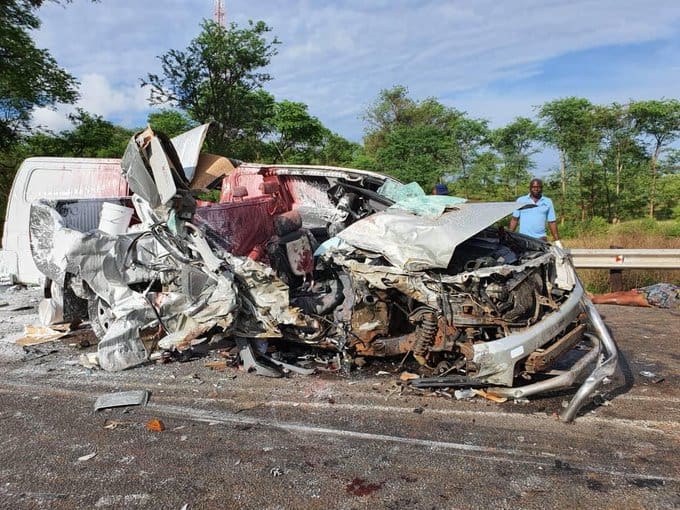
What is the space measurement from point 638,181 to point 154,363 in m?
24.5

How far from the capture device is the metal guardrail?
6.79 metres

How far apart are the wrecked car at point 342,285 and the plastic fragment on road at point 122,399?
447 millimetres

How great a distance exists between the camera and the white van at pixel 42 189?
5.70 metres

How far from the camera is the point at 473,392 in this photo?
3.46 m

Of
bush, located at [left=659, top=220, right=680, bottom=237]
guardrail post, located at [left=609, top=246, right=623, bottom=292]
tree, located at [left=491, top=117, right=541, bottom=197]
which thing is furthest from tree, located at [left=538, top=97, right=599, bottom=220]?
guardrail post, located at [left=609, top=246, right=623, bottom=292]

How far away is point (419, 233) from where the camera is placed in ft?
11.5

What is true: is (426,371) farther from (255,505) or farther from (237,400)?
(255,505)

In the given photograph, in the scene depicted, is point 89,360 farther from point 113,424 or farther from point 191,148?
point 191,148

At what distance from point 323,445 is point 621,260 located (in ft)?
20.1

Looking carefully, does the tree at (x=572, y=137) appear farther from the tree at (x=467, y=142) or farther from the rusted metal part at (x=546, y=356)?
the rusted metal part at (x=546, y=356)

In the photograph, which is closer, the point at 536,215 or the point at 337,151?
the point at 536,215

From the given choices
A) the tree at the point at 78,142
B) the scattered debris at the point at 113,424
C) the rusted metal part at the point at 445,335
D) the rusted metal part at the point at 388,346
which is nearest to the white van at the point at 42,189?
the scattered debris at the point at 113,424

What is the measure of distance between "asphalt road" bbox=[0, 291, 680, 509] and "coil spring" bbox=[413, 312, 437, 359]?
0.37 m

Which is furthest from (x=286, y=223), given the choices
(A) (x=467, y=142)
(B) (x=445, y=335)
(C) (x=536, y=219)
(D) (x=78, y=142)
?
(A) (x=467, y=142)
